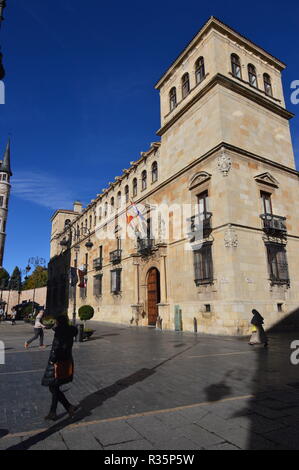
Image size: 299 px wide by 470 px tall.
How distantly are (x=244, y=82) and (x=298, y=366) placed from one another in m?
18.3

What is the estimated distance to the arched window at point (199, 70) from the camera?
A: 66.4ft

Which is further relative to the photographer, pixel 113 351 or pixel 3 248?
pixel 3 248

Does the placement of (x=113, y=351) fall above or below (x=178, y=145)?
below

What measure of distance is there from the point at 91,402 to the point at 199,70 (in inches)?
848

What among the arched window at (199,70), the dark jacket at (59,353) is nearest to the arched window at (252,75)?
the arched window at (199,70)

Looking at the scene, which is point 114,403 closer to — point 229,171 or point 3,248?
point 229,171

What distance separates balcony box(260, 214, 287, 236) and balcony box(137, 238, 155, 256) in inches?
314

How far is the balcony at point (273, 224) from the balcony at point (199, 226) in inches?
126

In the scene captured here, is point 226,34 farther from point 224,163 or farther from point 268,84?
point 224,163

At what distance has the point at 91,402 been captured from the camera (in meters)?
5.16

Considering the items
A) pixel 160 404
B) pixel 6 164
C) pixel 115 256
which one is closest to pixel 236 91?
pixel 115 256

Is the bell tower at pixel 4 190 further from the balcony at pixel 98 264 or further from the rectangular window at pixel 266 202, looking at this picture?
the rectangular window at pixel 266 202
